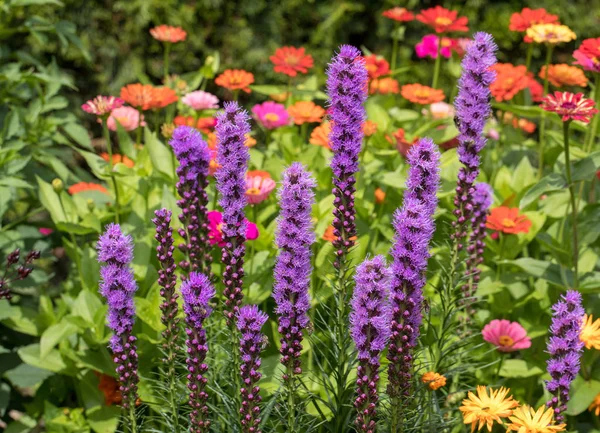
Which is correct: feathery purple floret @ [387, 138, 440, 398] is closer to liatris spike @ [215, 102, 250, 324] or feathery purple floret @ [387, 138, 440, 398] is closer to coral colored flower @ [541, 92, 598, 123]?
liatris spike @ [215, 102, 250, 324]

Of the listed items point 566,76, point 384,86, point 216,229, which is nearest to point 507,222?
point 566,76

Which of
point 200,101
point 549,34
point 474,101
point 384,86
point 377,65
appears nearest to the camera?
point 474,101

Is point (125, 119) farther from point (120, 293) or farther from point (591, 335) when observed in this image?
point (591, 335)

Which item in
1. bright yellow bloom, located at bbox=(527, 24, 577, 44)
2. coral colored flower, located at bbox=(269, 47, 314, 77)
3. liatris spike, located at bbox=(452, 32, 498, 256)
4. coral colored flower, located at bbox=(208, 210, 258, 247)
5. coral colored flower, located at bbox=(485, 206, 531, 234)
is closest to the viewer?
liatris spike, located at bbox=(452, 32, 498, 256)

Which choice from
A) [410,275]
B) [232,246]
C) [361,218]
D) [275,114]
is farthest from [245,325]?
[275,114]

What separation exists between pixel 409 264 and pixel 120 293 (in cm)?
77

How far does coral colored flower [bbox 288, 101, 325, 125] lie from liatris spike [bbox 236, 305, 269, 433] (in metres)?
1.61

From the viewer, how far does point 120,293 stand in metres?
2.20

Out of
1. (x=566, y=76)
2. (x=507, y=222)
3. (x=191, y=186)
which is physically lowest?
(x=507, y=222)

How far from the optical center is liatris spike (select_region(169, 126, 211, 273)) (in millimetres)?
2535

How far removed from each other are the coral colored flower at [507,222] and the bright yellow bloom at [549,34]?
3.08ft

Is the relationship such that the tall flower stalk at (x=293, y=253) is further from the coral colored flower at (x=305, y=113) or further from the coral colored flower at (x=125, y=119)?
the coral colored flower at (x=125, y=119)

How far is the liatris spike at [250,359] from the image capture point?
2.12 meters

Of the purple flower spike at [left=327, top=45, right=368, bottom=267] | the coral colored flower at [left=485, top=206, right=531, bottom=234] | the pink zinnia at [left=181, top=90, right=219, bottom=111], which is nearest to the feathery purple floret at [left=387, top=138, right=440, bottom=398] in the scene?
the purple flower spike at [left=327, top=45, right=368, bottom=267]
